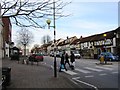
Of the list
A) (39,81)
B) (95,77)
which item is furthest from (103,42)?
(39,81)

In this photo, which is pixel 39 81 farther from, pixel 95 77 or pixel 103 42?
pixel 103 42

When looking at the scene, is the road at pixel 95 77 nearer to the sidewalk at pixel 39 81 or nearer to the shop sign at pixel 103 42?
the sidewalk at pixel 39 81

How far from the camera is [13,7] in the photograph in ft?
38.1

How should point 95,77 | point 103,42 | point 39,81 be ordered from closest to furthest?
point 39,81, point 95,77, point 103,42

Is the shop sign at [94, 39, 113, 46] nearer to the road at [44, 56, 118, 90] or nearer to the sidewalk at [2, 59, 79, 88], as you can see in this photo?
the road at [44, 56, 118, 90]

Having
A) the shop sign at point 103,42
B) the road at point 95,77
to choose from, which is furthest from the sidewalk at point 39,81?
the shop sign at point 103,42

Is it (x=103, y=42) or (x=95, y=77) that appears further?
(x=103, y=42)

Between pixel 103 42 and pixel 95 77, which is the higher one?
pixel 103 42

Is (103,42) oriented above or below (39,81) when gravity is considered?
above

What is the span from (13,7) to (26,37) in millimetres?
67172

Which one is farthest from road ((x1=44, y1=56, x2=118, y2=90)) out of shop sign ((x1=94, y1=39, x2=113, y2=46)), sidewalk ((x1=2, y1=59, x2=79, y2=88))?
shop sign ((x1=94, y1=39, x2=113, y2=46))

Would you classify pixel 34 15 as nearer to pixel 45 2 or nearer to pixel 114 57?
pixel 45 2

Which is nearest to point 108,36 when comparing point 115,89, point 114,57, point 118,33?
point 118,33

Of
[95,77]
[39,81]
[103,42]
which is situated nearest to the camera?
[39,81]
